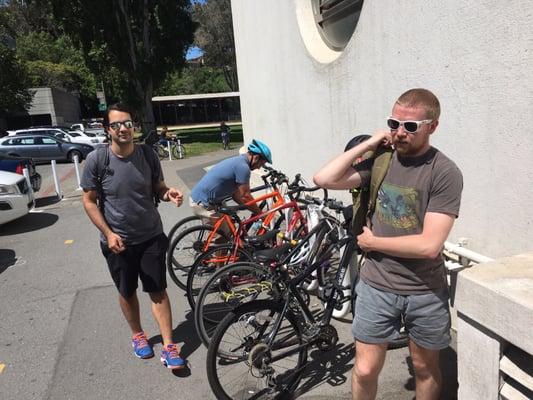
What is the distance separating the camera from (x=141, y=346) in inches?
147

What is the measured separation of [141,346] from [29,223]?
6271 mm

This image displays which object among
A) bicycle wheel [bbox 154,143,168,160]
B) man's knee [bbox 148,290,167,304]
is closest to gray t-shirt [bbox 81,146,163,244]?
man's knee [bbox 148,290,167,304]

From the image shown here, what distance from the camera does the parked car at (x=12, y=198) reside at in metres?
8.10

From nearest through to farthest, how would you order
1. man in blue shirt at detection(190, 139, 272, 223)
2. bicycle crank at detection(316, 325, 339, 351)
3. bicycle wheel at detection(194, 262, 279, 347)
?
bicycle crank at detection(316, 325, 339, 351), bicycle wheel at detection(194, 262, 279, 347), man in blue shirt at detection(190, 139, 272, 223)

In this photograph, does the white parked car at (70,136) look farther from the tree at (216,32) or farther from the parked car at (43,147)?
the tree at (216,32)

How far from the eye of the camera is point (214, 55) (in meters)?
50.6

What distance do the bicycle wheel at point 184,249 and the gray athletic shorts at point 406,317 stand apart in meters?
2.75

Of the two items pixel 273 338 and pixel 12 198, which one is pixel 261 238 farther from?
pixel 12 198

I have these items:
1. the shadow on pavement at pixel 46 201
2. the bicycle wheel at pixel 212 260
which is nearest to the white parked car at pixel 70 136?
the shadow on pavement at pixel 46 201

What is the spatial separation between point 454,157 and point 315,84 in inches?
118

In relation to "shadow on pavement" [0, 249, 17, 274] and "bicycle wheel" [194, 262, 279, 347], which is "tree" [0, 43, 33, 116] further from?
"bicycle wheel" [194, 262, 279, 347]

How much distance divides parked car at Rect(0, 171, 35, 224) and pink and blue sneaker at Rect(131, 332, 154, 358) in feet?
18.8

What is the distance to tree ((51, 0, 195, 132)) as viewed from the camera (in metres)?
24.3

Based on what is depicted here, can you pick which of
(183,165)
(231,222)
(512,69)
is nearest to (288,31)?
(231,222)
